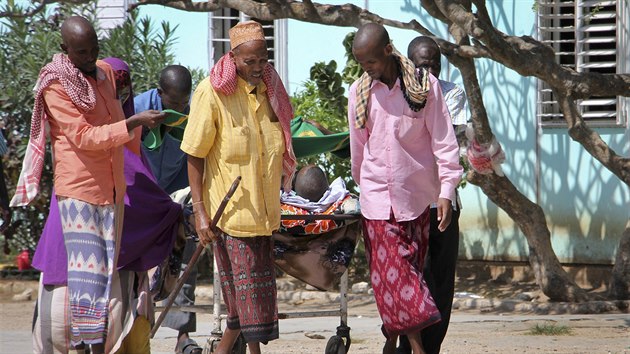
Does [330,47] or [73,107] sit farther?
[330,47]

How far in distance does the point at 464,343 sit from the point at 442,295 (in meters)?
1.83

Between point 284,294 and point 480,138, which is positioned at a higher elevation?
point 480,138

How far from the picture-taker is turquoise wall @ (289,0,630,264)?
1114cm

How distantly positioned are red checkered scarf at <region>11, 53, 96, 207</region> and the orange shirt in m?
0.04

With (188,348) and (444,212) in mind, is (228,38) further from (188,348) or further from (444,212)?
(444,212)

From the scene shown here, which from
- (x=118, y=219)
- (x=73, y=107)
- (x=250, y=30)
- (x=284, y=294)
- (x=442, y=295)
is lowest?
(x=284, y=294)

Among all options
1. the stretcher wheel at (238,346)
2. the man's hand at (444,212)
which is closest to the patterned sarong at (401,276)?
the man's hand at (444,212)

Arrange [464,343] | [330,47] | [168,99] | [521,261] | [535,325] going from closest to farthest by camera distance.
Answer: [168,99] → [464,343] → [535,325] → [521,261] → [330,47]

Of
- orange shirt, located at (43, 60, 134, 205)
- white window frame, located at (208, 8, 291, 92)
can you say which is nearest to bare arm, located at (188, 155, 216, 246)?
orange shirt, located at (43, 60, 134, 205)

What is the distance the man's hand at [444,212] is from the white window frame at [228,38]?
681cm

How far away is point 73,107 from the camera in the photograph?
19.8 ft

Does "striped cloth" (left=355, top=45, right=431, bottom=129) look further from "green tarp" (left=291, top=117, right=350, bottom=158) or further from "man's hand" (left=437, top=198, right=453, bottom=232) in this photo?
"green tarp" (left=291, top=117, right=350, bottom=158)

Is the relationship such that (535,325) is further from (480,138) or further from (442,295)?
(442,295)

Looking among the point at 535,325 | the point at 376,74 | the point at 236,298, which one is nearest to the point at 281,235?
the point at 236,298
